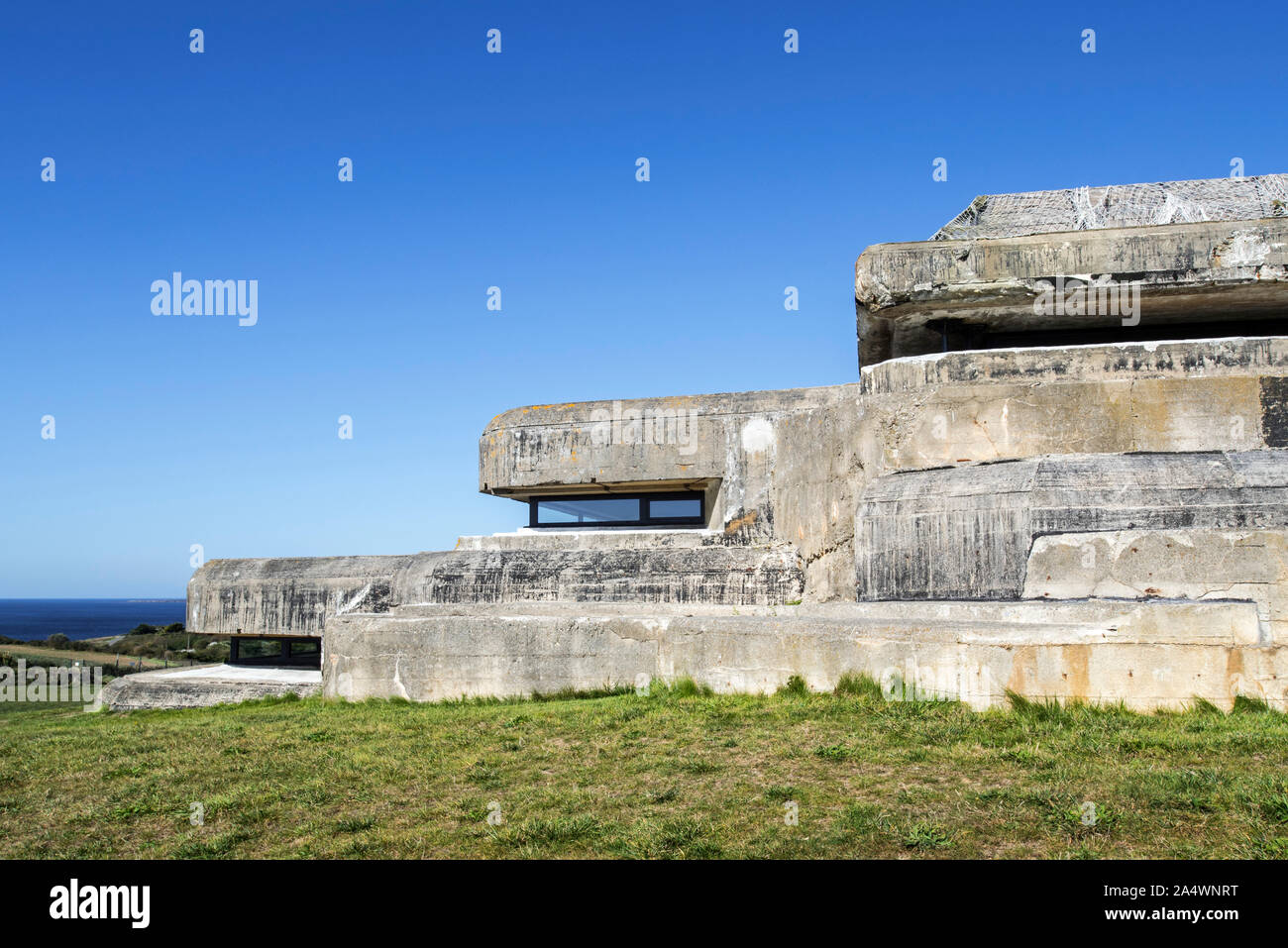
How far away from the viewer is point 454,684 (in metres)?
8.98

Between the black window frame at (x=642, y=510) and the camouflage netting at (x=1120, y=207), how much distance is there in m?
4.76

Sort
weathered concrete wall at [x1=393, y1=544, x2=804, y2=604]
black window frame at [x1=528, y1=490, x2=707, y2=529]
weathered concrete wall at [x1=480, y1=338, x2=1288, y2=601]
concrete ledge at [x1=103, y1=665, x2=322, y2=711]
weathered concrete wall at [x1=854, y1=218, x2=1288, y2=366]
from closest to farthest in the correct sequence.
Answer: weathered concrete wall at [x1=480, y1=338, x2=1288, y2=601] → weathered concrete wall at [x1=854, y1=218, x2=1288, y2=366] → weathered concrete wall at [x1=393, y1=544, x2=804, y2=604] → concrete ledge at [x1=103, y1=665, x2=322, y2=711] → black window frame at [x1=528, y1=490, x2=707, y2=529]

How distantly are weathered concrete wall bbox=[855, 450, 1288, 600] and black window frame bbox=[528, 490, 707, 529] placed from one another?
4499mm

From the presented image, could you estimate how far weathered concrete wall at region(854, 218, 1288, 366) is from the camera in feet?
29.0

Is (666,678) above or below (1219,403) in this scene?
below

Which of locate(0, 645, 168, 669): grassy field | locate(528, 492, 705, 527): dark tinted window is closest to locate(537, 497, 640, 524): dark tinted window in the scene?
locate(528, 492, 705, 527): dark tinted window

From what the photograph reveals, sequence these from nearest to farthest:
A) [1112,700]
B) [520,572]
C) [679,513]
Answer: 1. [1112,700]
2. [520,572]
3. [679,513]

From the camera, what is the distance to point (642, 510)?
520 inches

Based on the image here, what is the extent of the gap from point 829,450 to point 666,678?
127 inches

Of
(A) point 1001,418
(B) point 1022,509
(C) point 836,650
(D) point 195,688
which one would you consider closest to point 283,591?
(D) point 195,688

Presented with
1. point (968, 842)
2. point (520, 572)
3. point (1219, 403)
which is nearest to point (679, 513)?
point (520, 572)

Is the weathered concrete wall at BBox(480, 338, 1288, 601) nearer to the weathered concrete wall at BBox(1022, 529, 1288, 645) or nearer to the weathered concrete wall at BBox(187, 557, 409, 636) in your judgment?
the weathered concrete wall at BBox(1022, 529, 1288, 645)
